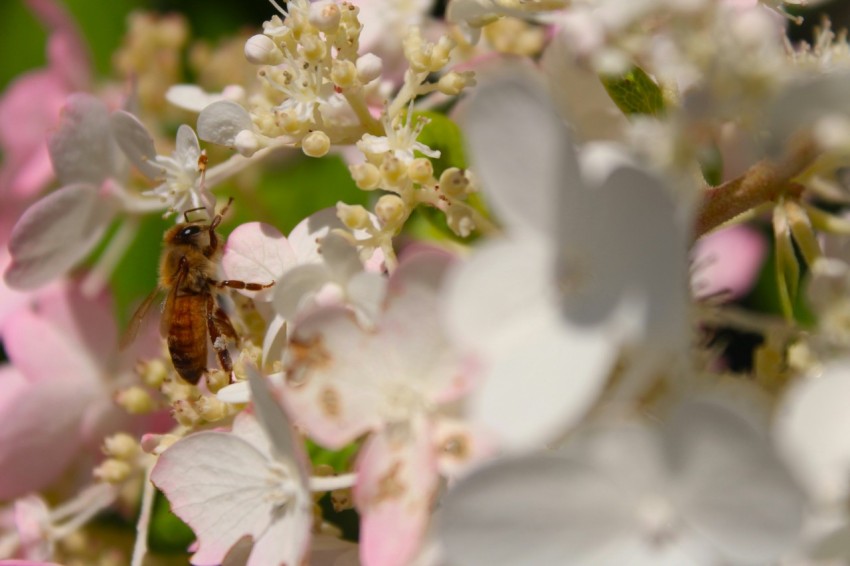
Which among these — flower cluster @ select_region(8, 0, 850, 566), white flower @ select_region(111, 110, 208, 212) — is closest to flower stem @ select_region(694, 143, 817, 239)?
flower cluster @ select_region(8, 0, 850, 566)

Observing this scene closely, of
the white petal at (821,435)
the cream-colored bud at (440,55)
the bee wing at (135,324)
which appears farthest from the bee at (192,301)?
the white petal at (821,435)

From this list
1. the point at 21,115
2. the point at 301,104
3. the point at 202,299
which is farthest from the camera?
the point at 21,115

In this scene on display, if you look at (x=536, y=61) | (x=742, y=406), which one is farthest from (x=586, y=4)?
(x=536, y=61)

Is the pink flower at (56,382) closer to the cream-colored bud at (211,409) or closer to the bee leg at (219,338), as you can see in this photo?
the bee leg at (219,338)

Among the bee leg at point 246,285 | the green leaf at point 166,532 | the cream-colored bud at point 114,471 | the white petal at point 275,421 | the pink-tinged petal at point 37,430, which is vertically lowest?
the green leaf at point 166,532

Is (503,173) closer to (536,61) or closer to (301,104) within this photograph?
(301,104)

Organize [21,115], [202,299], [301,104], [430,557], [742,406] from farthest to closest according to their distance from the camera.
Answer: [21,115] → [202,299] → [301,104] → [430,557] → [742,406]
